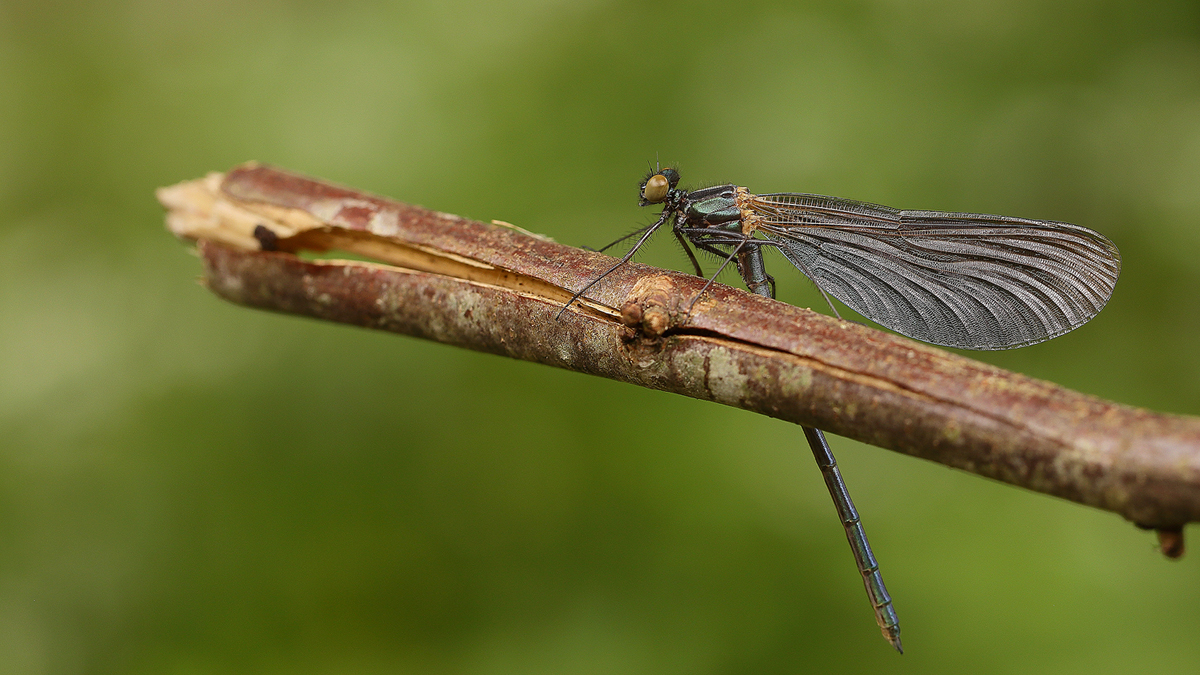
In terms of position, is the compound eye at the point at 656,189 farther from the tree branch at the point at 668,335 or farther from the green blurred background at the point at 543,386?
the tree branch at the point at 668,335

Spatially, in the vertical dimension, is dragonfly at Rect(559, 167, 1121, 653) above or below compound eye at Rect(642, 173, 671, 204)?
below

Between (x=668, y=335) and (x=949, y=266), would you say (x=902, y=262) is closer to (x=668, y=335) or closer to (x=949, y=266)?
(x=949, y=266)

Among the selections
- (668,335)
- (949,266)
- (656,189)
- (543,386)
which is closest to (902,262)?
(949,266)

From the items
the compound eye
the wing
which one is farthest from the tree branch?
the wing

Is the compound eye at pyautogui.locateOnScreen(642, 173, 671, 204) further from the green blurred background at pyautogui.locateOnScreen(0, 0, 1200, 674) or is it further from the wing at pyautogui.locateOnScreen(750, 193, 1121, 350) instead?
the wing at pyautogui.locateOnScreen(750, 193, 1121, 350)

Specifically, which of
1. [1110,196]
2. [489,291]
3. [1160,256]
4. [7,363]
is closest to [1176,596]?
[1160,256]

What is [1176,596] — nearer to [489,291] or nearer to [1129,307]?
[1129,307]
